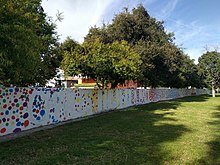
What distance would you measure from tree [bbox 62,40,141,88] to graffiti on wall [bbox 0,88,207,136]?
1422 mm

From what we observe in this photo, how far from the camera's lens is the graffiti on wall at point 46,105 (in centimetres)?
969

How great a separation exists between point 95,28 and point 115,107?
10.1 meters

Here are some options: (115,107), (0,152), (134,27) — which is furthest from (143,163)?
(134,27)

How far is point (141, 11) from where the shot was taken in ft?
104

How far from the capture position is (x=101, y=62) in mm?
17094

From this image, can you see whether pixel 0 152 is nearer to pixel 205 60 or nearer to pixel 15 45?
pixel 15 45

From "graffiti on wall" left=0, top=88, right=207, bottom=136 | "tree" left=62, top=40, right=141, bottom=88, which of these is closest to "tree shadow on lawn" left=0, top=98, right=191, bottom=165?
"graffiti on wall" left=0, top=88, right=207, bottom=136

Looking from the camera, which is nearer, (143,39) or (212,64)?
(143,39)

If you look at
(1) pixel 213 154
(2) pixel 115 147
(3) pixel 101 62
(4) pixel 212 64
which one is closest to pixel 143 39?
(3) pixel 101 62

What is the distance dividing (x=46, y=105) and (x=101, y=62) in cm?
610

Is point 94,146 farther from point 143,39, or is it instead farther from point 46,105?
point 143,39

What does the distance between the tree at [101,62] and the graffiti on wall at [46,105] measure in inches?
56.0

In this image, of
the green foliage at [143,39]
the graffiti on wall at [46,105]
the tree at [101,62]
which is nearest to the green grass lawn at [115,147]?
the graffiti on wall at [46,105]

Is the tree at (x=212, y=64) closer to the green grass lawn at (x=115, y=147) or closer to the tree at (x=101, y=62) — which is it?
the tree at (x=101, y=62)
